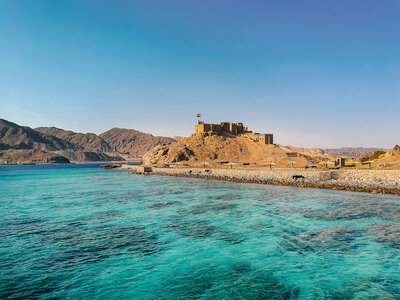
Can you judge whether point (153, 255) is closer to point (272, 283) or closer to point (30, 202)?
point (272, 283)

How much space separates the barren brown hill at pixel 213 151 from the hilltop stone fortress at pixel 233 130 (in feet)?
9.08

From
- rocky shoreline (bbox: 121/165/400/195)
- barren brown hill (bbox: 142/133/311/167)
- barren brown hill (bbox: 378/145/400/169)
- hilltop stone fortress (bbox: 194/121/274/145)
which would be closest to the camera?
rocky shoreline (bbox: 121/165/400/195)

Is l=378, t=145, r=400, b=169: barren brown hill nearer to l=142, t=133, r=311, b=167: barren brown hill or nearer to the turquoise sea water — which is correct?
the turquoise sea water

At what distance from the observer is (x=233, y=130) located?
344ft

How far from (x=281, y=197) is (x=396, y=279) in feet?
56.0

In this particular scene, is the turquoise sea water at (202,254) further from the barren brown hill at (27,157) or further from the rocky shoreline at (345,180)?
the barren brown hill at (27,157)

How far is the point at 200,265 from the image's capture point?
383 inches

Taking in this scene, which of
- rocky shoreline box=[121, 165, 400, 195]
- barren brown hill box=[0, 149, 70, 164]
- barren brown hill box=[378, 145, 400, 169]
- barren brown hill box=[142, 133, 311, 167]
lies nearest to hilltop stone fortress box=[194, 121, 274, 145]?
barren brown hill box=[142, 133, 311, 167]

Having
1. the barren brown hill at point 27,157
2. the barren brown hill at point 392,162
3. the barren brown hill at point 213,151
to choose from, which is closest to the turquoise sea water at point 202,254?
the barren brown hill at point 392,162

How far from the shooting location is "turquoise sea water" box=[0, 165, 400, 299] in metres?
7.87

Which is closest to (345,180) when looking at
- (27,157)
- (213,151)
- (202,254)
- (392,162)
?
(392,162)

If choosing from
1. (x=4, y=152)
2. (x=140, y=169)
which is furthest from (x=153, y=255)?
(x=4, y=152)

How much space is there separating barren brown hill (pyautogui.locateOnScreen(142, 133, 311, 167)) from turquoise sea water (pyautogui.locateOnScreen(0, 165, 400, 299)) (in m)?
63.4

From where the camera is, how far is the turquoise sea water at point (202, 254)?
787cm
